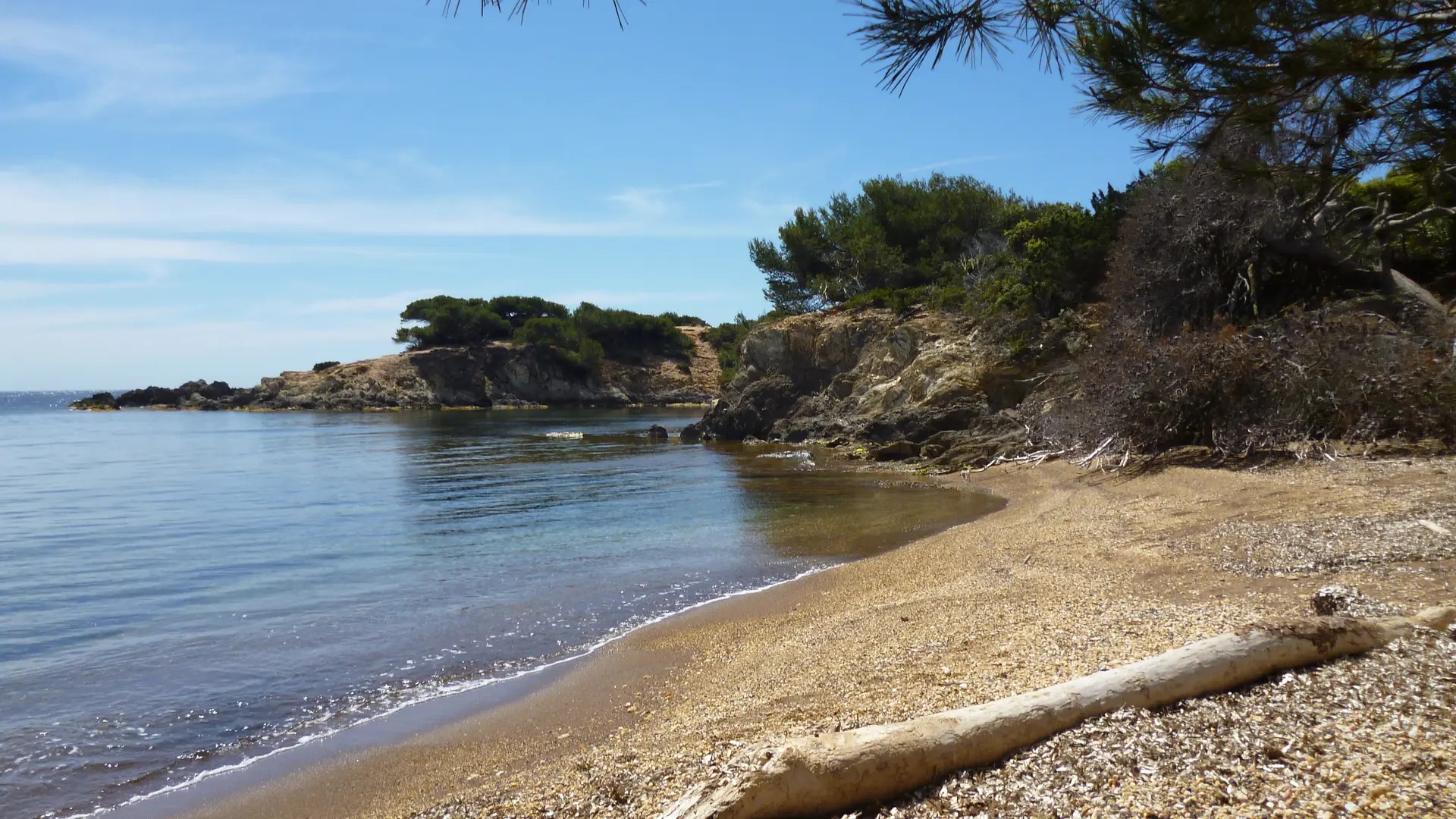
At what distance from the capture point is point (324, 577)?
11.6 metres

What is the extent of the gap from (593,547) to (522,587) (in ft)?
8.66

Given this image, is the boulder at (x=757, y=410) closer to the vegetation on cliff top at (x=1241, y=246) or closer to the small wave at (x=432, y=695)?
the vegetation on cliff top at (x=1241, y=246)

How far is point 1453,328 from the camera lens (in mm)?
13008

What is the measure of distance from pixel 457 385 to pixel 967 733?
73.0 m

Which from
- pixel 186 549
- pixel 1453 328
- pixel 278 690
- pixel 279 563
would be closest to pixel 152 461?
pixel 186 549

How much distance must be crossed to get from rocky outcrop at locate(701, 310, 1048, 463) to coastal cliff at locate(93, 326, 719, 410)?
123 ft

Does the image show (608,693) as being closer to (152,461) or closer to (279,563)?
(279,563)

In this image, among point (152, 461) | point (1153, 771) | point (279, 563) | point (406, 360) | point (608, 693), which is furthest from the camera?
point (406, 360)

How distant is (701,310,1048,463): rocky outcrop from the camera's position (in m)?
23.9

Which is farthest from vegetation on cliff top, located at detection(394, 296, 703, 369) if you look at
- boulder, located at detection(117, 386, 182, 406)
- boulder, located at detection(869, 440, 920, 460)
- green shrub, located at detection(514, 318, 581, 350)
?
boulder, located at detection(869, 440, 920, 460)

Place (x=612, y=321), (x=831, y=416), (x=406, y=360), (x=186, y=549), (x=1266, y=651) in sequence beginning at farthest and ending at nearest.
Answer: (x=612, y=321) → (x=406, y=360) → (x=831, y=416) → (x=186, y=549) → (x=1266, y=651)

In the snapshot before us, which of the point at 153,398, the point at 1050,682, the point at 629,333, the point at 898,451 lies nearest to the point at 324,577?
the point at 1050,682

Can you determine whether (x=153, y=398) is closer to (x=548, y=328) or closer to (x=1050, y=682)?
(x=548, y=328)

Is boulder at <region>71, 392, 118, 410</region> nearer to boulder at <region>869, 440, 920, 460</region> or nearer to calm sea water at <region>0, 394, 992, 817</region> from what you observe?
calm sea water at <region>0, 394, 992, 817</region>
